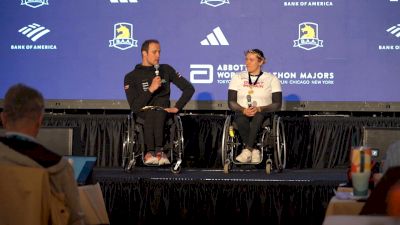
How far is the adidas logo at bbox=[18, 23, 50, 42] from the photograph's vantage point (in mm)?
7160

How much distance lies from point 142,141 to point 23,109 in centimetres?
357

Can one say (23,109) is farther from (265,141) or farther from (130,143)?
(265,141)

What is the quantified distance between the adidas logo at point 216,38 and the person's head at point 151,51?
99 centimetres

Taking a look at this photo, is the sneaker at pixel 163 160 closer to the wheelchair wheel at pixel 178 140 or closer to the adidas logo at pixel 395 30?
the wheelchair wheel at pixel 178 140

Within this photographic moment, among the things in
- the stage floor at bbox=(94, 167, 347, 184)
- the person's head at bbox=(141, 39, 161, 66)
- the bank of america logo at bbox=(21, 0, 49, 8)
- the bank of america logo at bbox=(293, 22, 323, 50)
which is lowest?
the stage floor at bbox=(94, 167, 347, 184)

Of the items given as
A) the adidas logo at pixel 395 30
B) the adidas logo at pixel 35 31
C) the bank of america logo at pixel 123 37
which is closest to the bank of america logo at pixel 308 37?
the adidas logo at pixel 395 30

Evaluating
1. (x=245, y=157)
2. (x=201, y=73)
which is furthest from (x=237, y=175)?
(x=201, y=73)

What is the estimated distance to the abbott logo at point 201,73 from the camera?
6988 millimetres

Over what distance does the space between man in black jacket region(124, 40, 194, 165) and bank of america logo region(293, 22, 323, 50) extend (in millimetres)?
1279

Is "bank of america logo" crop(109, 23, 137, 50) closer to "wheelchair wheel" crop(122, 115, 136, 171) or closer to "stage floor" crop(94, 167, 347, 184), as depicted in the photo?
"stage floor" crop(94, 167, 347, 184)

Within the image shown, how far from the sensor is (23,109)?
2500 mm

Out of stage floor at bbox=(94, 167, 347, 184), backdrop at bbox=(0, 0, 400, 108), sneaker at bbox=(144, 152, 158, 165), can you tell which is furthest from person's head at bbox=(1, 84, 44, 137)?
backdrop at bbox=(0, 0, 400, 108)

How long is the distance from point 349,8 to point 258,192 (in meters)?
2.30

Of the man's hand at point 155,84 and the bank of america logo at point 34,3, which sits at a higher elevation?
the bank of america logo at point 34,3
